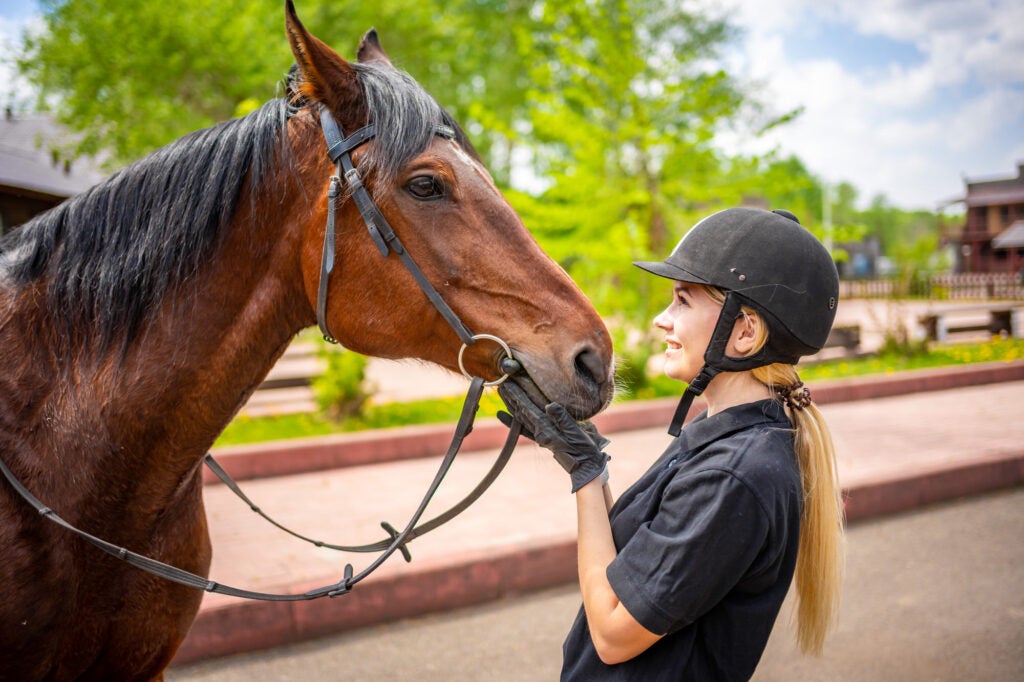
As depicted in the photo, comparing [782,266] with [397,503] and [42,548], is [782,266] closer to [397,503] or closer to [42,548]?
[42,548]

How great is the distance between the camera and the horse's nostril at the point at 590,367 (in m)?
1.70

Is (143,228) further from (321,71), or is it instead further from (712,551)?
(712,551)

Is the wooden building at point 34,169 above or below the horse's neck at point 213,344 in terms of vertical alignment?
above

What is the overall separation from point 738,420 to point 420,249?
88 centimetres

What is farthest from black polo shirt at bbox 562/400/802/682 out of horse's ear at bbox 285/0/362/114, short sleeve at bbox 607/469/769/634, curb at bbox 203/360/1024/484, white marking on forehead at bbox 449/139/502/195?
curb at bbox 203/360/1024/484

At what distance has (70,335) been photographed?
1.83 meters

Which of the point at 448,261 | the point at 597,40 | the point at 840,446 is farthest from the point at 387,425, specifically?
the point at 448,261

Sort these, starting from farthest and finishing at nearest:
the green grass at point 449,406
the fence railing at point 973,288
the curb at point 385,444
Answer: the fence railing at point 973,288
the green grass at point 449,406
the curb at point 385,444

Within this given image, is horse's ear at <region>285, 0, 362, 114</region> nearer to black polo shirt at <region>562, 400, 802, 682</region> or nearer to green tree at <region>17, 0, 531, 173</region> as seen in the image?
black polo shirt at <region>562, 400, 802, 682</region>

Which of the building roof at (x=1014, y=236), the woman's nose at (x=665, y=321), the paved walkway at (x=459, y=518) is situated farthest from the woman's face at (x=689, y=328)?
the building roof at (x=1014, y=236)

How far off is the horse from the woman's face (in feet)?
0.60

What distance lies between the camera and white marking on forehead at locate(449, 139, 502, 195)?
1852 mm

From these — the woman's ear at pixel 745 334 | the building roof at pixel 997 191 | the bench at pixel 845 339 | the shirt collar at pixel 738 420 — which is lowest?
the building roof at pixel 997 191

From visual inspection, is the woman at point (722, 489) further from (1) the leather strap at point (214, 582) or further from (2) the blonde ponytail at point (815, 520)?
(1) the leather strap at point (214, 582)
